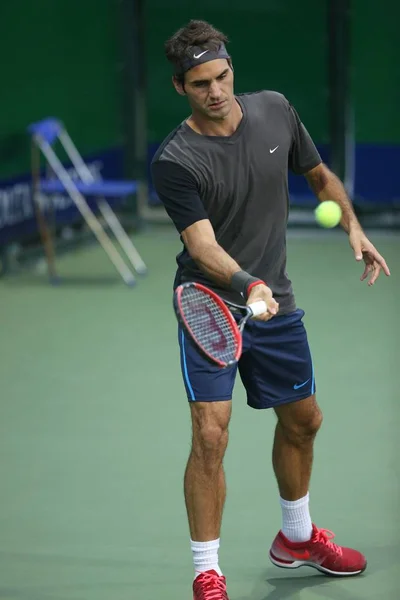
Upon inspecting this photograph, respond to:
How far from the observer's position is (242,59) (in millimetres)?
9062

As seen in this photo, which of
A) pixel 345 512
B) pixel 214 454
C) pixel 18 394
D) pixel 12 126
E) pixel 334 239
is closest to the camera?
pixel 214 454

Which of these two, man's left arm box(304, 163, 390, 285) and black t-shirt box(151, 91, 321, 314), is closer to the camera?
black t-shirt box(151, 91, 321, 314)

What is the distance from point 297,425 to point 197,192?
32.2 inches

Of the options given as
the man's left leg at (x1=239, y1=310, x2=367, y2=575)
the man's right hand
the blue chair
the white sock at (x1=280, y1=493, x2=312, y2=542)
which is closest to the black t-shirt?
the man's left leg at (x1=239, y1=310, x2=367, y2=575)

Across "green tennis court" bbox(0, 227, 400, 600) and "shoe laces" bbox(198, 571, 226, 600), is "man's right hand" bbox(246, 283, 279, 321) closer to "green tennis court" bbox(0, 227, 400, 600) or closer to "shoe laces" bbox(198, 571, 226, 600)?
"shoe laces" bbox(198, 571, 226, 600)

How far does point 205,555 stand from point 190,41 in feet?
4.84

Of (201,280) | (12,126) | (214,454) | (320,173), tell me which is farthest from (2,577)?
(12,126)

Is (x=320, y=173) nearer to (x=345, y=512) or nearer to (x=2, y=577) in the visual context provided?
(x=345, y=512)

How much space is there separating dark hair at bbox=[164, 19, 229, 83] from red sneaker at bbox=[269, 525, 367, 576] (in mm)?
1499

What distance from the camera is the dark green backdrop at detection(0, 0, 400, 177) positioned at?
870cm

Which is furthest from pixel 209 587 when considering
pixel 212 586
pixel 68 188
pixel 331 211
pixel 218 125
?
pixel 68 188

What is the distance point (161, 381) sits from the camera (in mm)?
5727

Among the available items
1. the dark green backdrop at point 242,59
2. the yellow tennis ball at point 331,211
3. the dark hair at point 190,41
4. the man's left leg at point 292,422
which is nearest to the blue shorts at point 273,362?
the man's left leg at point 292,422

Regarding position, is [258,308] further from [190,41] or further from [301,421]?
[190,41]
